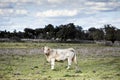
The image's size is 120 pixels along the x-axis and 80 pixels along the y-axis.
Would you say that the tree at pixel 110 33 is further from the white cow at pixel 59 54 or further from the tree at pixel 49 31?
the white cow at pixel 59 54

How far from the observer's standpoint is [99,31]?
144500mm

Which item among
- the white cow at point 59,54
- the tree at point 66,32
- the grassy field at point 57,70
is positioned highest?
the tree at point 66,32

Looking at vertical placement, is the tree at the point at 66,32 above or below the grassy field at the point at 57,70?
above

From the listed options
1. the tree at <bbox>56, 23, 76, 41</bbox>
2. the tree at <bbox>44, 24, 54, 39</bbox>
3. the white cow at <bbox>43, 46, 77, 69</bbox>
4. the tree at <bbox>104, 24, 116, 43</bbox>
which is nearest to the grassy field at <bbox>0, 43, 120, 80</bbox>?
the white cow at <bbox>43, 46, 77, 69</bbox>

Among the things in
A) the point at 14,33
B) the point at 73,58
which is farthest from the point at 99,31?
the point at 73,58

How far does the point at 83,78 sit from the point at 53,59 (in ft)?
23.9

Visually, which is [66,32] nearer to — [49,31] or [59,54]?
[49,31]

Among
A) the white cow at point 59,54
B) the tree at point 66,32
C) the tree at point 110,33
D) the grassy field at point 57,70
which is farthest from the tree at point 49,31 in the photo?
the white cow at point 59,54

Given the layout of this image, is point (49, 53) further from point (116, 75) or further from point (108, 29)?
point (108, 29)

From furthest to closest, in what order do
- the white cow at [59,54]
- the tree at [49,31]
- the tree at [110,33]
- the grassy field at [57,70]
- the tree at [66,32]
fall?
the tree at [49,31], the tree at [66,32], the tree at [110,33], the white cow at [59,54], the grassy field at [57,70]

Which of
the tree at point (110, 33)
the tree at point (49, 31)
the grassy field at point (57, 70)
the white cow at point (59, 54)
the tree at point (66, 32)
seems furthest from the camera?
the tree at point (49, 31)

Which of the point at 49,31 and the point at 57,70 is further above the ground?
the point at 49,31

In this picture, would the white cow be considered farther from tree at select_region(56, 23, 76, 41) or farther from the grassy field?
tree at select_region(56, 23, 76, 41)

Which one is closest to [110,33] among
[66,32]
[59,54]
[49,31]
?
[66,32]
